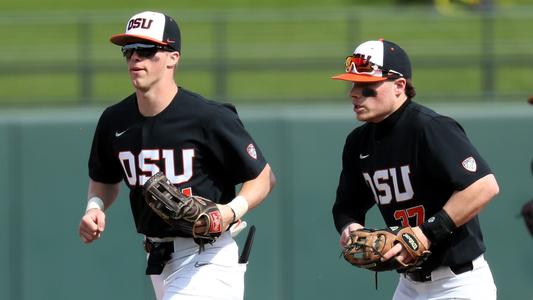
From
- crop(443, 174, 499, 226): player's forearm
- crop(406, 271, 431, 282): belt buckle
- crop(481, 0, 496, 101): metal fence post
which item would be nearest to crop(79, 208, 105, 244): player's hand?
crop(406, 271, 431, 282): belt buckle

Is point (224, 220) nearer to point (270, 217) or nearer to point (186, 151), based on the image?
point (186, 151)

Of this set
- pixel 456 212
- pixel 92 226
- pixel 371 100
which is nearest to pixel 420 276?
pixel 456 212

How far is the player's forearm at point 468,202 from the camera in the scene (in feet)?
15.6

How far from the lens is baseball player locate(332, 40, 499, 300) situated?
480 centimetres

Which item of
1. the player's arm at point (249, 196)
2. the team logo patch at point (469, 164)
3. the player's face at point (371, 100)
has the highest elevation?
the player's face at point (371, 100)

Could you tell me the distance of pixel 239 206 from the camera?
16.4ft

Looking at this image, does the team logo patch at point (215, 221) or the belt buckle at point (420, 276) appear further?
the belt buckle at point (420, 276)

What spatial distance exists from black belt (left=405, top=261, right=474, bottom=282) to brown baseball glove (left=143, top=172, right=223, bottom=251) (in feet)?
3.02

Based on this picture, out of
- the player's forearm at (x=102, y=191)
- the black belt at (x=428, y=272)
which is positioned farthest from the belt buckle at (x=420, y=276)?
the player's forearm at (x=102, y=191)

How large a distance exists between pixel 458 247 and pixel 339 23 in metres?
6.05

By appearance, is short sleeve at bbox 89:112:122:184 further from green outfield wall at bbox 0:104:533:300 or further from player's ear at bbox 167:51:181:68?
green outfield wall at bbox 0:104:533:300

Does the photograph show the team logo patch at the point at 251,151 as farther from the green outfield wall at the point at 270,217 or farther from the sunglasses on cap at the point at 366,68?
the green outfield wall at the point at 270,217

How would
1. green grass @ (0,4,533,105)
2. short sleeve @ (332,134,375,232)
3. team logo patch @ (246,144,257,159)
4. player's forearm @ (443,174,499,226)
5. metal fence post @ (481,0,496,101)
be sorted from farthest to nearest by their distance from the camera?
green grass @ (0,4,533,105)
metal fence post @ (481,0,496,101)
short sleeve @ (332,134,375,232)
team logo patch @ (246,144,257,159)
player's forearm @ (443,174,499,226)

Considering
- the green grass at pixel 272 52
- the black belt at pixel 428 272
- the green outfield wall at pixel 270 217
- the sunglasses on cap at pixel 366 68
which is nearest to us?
the black belt at pixel 428 272
